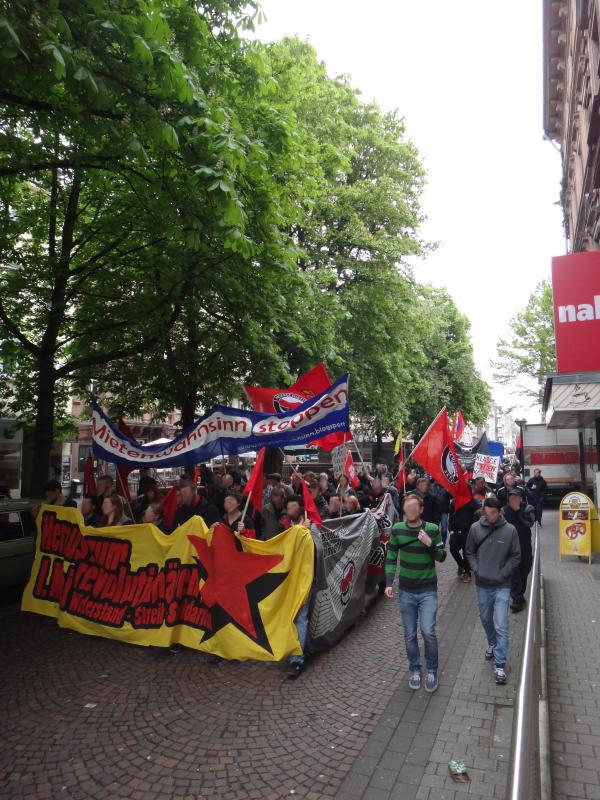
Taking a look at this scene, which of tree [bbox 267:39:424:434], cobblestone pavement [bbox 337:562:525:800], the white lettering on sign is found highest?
tree [bbox 267:39:424:434]

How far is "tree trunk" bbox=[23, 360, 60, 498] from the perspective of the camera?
11.4m

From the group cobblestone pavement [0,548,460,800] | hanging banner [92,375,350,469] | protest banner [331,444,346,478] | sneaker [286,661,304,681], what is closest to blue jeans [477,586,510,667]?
cobblestone pavement [0,548,460,800]

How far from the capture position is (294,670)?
18.8 feet

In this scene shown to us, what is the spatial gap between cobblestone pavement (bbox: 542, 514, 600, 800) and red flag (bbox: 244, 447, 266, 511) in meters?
3.97

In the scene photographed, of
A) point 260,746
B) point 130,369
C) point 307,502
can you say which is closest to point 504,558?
point 307,502

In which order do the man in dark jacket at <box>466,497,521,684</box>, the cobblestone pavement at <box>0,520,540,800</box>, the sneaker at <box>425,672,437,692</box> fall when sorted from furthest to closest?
the man in dark jacket at <box>466,497,521,684</box>, the sneaker at <box>425,672,437,692</box>, the cobblestone pavement at <box>0,520,540,800</box>

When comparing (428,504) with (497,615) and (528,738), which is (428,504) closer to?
(497,615)

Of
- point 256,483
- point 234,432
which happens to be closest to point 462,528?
point 256,483

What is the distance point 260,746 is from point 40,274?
1068cm

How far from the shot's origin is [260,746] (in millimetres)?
4395

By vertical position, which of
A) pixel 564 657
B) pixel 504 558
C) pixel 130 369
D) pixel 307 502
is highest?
pixel 130 369

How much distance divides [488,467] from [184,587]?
10933 mm

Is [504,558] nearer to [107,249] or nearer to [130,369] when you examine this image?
[107,249]

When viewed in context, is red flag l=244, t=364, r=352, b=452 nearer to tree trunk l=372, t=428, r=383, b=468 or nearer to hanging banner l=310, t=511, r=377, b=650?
hanging banner l=310, t=511, r=377, b=650
